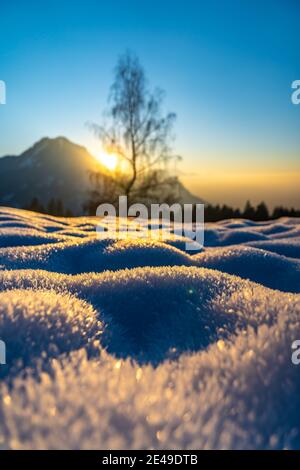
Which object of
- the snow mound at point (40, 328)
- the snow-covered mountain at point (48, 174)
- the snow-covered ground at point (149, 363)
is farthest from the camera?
the snow-covered mountain at point (48, 174)

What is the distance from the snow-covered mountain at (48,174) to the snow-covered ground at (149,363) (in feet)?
463

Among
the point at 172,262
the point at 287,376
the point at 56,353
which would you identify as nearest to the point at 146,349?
the point at 56,353

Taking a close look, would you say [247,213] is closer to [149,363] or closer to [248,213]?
[248,213]

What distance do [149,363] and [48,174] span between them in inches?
6840

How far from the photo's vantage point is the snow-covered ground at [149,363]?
563 millimetres

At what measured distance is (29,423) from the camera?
55 cm

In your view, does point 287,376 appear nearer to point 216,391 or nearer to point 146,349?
point 216,391

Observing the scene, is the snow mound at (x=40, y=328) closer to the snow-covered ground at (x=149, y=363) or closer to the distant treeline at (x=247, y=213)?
the snow-covered ground at (x=149, y=363)

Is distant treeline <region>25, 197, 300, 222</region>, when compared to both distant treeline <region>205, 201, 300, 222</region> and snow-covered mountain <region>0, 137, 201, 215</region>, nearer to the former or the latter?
distant treeline <region>205, 201, 300, 222</region>

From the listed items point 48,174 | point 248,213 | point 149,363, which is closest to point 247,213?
point 248,213

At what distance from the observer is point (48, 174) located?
165125mm

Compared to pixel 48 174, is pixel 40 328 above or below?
below

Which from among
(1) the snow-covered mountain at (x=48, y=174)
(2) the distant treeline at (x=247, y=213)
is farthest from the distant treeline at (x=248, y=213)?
(1) the snow-covered mountain at (x=48, y=174)
